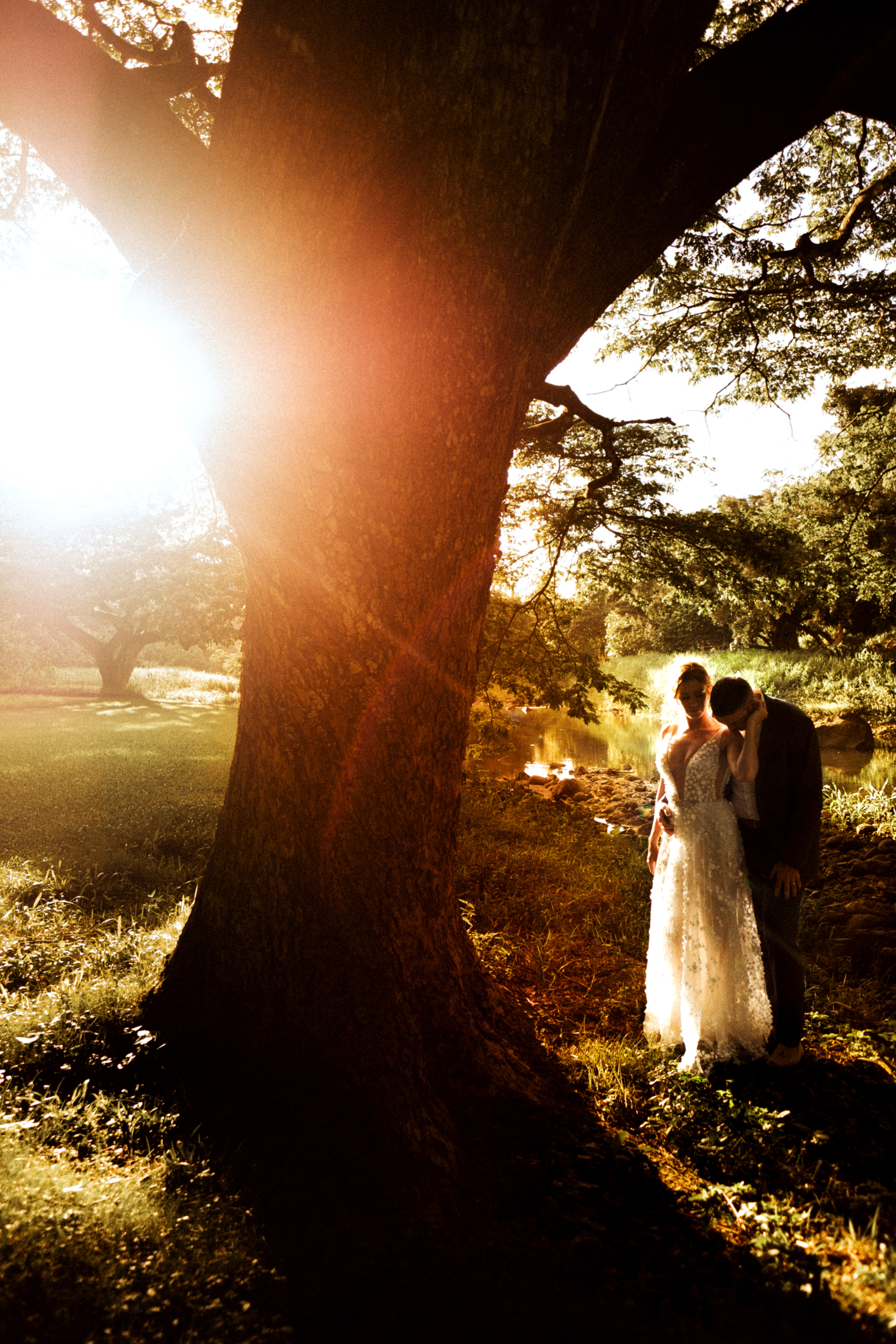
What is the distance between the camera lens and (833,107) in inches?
124

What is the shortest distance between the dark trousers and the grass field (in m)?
0.28

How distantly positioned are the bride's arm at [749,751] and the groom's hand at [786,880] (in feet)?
1.52

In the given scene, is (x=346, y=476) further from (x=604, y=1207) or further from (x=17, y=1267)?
(x=604, y=1207)

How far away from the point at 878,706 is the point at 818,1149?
20.2 m

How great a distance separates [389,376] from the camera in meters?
2.52

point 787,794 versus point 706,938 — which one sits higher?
point 787,794

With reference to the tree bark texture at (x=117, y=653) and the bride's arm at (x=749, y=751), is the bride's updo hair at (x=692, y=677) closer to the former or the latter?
the bride's arm at (x=749, y=751)

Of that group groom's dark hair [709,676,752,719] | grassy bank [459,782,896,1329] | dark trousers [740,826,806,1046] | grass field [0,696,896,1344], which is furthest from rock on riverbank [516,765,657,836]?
groom's dark hair [709,676,752,719]

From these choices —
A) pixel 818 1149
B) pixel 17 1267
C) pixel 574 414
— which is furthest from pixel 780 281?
pixel 17 1267

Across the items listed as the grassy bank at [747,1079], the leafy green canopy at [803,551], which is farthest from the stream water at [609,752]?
the grassy bank at [747,1079]

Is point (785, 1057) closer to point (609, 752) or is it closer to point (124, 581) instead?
point (609, 752)

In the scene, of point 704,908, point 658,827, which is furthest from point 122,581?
point 704,908

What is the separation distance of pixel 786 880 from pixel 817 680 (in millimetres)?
22093

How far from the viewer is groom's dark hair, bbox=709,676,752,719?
3.62 m
